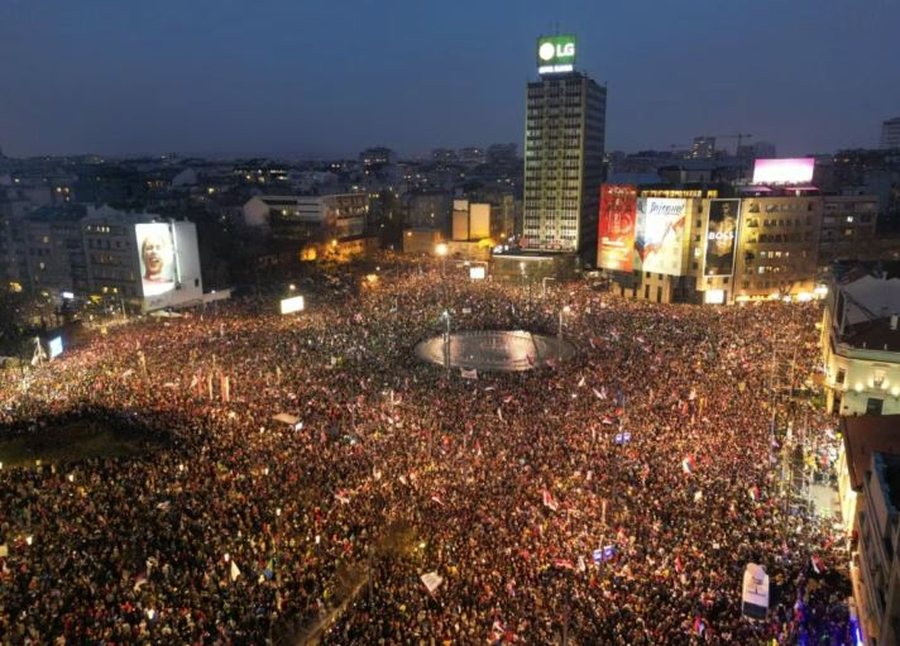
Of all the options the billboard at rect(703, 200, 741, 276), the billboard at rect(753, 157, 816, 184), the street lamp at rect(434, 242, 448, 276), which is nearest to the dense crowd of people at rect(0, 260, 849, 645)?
the billboard at rect(703, 200, 741, 276)

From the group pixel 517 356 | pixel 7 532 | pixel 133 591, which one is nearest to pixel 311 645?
pixel 133 591

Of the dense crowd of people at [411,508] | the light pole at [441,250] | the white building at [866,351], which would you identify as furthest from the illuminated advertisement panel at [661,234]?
the light pole at [441,250]

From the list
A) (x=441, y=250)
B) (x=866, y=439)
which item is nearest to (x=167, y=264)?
(x=441, y=250)

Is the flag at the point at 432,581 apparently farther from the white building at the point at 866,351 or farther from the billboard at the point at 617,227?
the billboard at the point at 617,227

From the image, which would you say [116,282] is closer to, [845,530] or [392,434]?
[392,434]

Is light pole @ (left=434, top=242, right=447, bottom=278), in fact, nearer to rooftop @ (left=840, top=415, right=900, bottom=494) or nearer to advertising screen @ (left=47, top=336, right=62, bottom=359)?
advertising screen @ (left=47, top=336, right=62, bottom=359)

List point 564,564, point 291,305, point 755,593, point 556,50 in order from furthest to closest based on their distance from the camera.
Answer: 1. point 556,50
2. point 291,305
3. point 564,564
4. point 755,593

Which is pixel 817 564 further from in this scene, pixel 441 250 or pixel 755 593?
pixel 441 250
